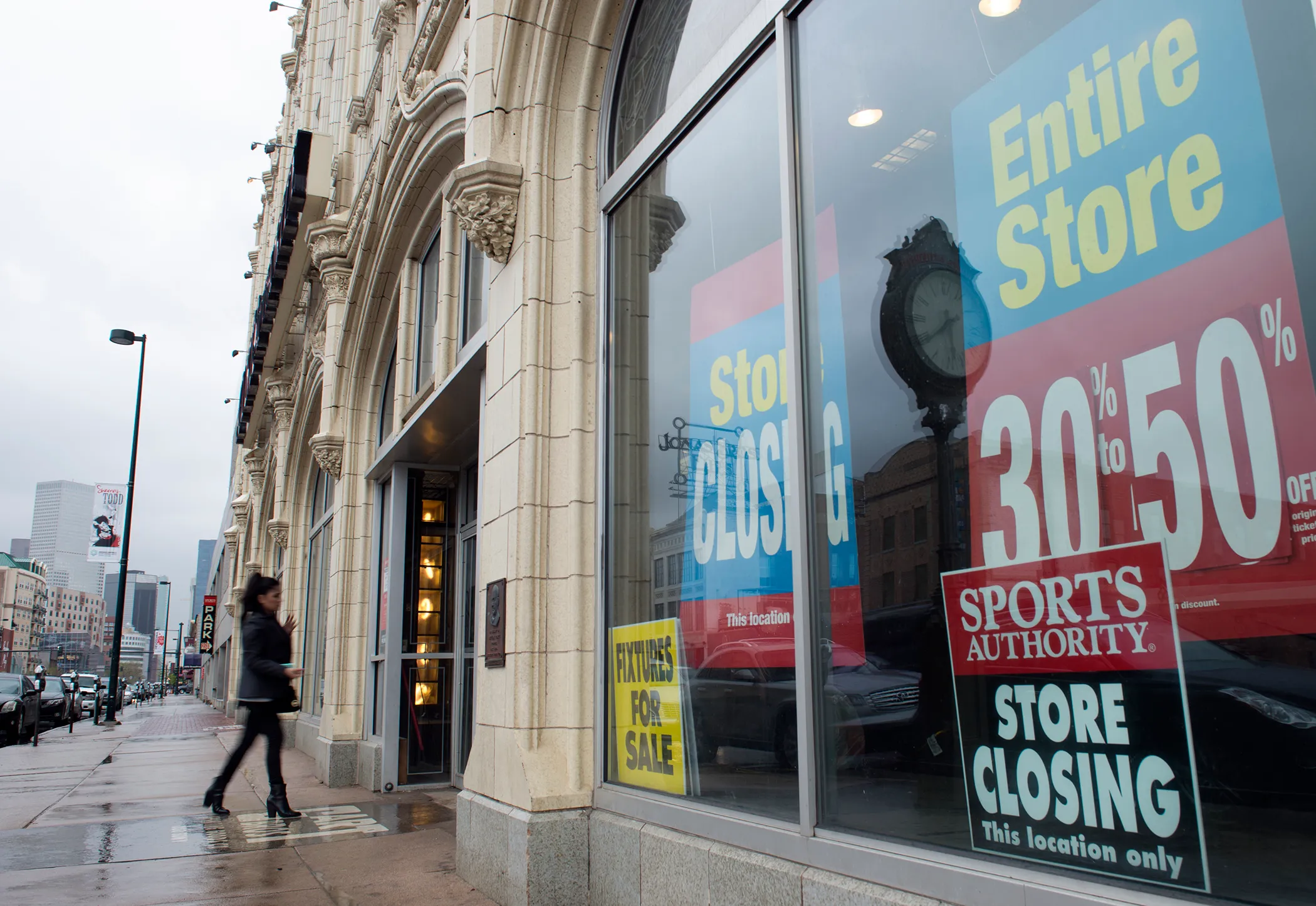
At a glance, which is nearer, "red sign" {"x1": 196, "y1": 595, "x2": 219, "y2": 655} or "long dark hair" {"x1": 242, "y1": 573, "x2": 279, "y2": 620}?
"long dark hair" {"x1": 242, "y1": 573, "x2": 279, "y2": 620}

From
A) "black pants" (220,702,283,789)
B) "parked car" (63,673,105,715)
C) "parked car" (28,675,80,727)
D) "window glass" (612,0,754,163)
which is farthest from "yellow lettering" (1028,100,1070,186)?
"parked car" (63,673,105,715)

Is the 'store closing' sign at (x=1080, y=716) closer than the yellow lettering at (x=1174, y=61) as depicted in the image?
Yes

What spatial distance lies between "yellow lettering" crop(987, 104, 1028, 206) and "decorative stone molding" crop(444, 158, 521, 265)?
11.6 feet

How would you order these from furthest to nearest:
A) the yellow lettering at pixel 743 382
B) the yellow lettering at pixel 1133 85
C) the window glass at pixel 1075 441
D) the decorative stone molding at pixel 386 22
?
1. the decorative stone molding at pixel 386 22
2. the yellow lettering at pixel 743 382
3. the yellow lettering at pixel 1133 85
4. the window glass at pixel 1075 441

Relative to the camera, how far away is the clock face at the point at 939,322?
305cm

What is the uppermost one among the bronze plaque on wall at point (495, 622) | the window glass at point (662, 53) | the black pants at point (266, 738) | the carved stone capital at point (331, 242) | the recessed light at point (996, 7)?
the carved stone capital at point (331, 242)

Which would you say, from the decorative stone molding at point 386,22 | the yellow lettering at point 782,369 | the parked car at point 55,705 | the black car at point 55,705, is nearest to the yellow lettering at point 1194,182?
the yellow lettering at point 782,369

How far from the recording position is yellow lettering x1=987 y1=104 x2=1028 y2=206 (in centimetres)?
290

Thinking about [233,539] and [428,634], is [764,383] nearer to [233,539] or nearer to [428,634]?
[428,634]

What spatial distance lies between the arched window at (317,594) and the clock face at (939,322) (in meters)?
11.0

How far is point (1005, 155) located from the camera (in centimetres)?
295

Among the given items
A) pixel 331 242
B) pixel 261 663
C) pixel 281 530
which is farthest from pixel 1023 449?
pixel 281 530

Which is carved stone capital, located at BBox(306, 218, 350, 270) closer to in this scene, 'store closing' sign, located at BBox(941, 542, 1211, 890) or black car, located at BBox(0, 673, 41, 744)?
'store closing' sign, located at BBox(941, 542, 1211, 890)

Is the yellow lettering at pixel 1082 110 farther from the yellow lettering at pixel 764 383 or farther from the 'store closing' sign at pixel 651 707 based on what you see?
the 'store closing' sign at pixel 651 707
